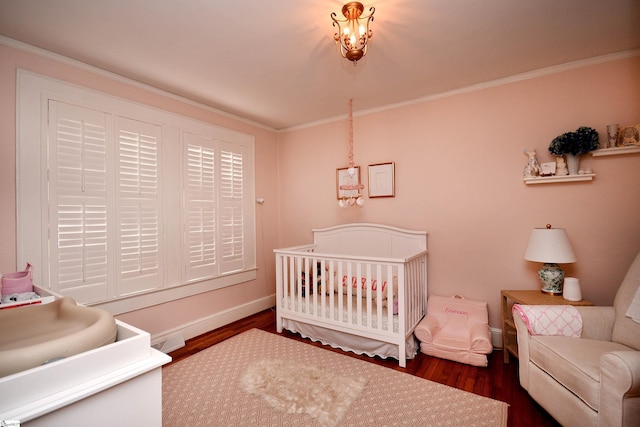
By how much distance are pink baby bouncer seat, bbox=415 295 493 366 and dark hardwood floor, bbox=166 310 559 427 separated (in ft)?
0.26

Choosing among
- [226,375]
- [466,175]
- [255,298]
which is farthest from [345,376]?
[466,175]

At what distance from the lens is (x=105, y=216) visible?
7.55ft

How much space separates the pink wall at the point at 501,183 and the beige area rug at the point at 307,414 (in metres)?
1.08

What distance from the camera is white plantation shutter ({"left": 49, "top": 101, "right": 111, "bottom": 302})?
81.3 inches

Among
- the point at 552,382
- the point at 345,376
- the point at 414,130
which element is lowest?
the point at 345,376

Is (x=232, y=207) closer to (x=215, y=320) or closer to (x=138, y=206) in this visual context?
(x=138, y=206)

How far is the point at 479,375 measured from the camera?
84.1 inches

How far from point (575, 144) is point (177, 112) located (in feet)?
11.1

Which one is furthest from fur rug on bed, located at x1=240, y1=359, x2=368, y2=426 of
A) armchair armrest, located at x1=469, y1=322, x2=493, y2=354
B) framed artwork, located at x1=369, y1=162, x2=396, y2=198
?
framed artwork, located at x1=369, y1=162, x2=396, y2=198

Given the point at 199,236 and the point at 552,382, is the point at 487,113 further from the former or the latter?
the point at 199,236

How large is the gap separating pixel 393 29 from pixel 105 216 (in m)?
2.51

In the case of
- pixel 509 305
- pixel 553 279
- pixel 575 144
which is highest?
pixel 575 144

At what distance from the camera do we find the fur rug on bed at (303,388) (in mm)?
1767

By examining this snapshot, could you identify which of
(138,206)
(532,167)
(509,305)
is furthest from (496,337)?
(138,206)
